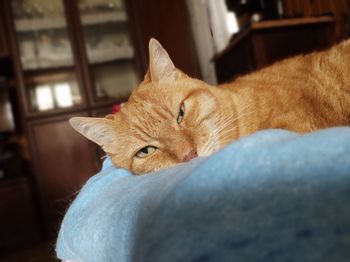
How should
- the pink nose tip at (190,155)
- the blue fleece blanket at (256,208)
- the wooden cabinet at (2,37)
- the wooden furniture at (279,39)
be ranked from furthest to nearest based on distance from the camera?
the wooden cabinet at (2,37) → the wooden furniture at (279,39) → the pink nose tip at (190,155) → the blue fleece blanket at (256,208)

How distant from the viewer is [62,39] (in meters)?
3.36

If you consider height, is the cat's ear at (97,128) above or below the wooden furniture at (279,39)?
below

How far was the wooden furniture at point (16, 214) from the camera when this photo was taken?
117 inches

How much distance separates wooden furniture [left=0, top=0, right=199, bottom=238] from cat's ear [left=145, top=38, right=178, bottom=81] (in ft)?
7.28

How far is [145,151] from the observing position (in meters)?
1.00

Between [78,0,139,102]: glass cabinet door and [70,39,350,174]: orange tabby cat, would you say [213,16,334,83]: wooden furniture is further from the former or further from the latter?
[78,0,139,102]: glass cabinet door

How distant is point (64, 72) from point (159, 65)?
2.51 m

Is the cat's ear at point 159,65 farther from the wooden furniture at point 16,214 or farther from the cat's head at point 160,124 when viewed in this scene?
the wooden furniture at point 16,214

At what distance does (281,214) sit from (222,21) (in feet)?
9.69

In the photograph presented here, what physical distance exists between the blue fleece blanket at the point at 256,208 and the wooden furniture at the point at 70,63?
285 cm

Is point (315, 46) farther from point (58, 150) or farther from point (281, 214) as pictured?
point (58, 150)

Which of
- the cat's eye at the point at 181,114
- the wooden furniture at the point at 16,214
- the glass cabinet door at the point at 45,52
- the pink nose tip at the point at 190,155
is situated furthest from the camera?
the glass cabinet door at the point at 45,52

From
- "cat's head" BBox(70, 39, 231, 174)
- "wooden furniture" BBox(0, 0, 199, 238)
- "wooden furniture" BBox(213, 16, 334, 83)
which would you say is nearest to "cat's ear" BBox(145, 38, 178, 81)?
"cat's head" BBox(70, 39, 231, 174)

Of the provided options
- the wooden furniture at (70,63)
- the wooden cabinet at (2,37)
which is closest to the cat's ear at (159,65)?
the wooden furniture at (70,63)
